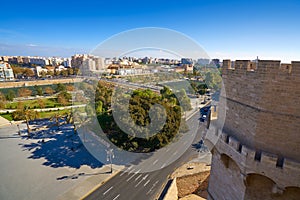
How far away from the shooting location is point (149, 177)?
11.4 meters

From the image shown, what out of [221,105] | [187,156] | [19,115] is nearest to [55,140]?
[19,115]

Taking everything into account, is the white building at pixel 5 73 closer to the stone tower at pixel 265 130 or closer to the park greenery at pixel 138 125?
the park greenery at pixel 138 125

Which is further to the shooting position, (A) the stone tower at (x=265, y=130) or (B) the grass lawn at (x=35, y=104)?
(B) the grass lawn at (x=35, y=104)

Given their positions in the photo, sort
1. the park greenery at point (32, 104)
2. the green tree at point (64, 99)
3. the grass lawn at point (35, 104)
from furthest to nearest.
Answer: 1. the green tree at point (64, 99)
2. the grass lawn at point (35, 104)
3. the park greenery at point (32, 104)

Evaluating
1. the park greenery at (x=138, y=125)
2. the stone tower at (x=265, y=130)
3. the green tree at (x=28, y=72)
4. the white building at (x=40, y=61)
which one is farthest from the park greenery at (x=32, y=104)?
the white building at (x=40, y=61)

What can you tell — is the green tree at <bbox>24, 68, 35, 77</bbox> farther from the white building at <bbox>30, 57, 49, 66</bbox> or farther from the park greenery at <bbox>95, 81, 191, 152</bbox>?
the park greenery at <bbox>95, 81, 191, 152</bbox>

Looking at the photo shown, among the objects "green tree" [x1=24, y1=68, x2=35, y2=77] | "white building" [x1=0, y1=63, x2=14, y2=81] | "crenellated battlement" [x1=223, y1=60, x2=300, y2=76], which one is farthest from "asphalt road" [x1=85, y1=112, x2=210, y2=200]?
"green tree" [x1=24, y1=68, x2=35, y2=77]

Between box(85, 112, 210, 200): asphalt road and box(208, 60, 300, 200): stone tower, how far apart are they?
12.7 feet

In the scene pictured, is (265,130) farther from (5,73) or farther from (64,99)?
(5,73)

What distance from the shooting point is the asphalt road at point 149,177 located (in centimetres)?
986

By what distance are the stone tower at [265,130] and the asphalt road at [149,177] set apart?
12.7ft

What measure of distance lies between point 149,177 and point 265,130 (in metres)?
9.71

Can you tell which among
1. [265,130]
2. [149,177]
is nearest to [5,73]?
[149,177]

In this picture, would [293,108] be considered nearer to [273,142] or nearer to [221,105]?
[273,142]
